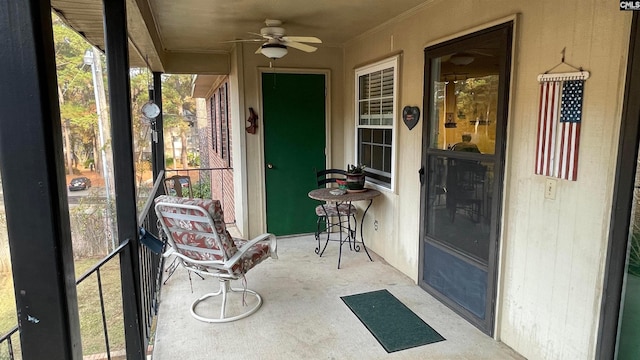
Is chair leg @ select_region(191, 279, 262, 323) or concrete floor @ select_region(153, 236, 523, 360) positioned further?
chair leg @ select_region(191, 279, 262, 323)

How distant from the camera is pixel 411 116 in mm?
3551

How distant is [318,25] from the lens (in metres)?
4.00

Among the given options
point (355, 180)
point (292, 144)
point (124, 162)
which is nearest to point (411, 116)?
point (355, 180)

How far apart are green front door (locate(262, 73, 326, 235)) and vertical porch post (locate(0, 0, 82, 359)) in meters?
3.99

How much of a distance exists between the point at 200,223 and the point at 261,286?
1.18 metres

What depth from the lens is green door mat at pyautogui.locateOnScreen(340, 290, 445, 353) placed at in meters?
2.65

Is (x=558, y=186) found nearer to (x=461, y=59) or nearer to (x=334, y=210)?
(x=461, y=59)

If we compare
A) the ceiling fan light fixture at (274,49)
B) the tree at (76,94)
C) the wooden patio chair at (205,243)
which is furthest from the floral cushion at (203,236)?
the tree at (76,94)

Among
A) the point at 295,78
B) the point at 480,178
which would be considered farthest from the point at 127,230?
the point at 295,78

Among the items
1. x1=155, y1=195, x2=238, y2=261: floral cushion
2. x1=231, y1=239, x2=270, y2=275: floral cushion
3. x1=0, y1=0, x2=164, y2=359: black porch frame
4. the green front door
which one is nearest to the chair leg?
x1=231, y1=239, x2=270, y2=275: floral cushion

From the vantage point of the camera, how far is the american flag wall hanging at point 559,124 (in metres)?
2.04

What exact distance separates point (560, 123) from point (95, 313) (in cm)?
558

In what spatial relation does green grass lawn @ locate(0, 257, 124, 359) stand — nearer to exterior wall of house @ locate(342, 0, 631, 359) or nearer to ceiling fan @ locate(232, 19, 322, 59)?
ceiling fan @ locate(232, 19, 322, 59)

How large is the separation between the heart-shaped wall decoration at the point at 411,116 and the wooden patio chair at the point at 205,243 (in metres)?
1.64
